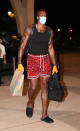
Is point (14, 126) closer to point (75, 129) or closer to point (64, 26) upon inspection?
point (75, 129)

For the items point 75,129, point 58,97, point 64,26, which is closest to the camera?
point 75,129

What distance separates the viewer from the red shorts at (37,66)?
190 inches

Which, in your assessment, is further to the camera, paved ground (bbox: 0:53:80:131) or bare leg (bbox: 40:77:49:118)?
bare leg (bbox: 40:77:49:118)

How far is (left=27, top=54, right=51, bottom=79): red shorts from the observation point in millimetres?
4828

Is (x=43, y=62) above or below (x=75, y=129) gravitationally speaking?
above

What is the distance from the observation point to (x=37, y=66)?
484 centimetres

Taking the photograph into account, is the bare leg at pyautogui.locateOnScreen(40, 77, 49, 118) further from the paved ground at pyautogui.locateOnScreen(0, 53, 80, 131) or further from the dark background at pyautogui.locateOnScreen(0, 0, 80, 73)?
the dark background at pyautogui.locateOnScreen(0, 0, 80, 73)

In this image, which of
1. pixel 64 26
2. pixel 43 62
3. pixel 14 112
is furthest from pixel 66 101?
pixel 64 26

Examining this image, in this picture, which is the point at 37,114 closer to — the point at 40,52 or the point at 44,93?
the point at 44,93

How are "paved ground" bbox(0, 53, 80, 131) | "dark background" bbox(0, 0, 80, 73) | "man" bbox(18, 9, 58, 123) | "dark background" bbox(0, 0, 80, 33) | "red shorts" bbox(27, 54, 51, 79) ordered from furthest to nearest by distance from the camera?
1. "dark background" bbox(0, 0, 80, 33)
2. "dark background" bbox(0, 0, 80, 73)
3. "red shorts" bbox(27, 54, 51, 79)
4. "man" bbox(18, 9, 58, 123)
5. "paved ground" bbox(0, 53, 80, 131)

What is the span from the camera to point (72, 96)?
6984mm

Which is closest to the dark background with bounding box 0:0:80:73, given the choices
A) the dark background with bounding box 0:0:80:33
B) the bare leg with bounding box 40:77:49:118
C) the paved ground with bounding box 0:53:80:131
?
the dark background with bounding box 0:0:80:33

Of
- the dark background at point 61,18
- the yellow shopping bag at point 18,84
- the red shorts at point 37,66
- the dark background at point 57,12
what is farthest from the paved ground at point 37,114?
the dark background at point 57,12

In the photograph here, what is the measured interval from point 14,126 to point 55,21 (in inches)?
1880
